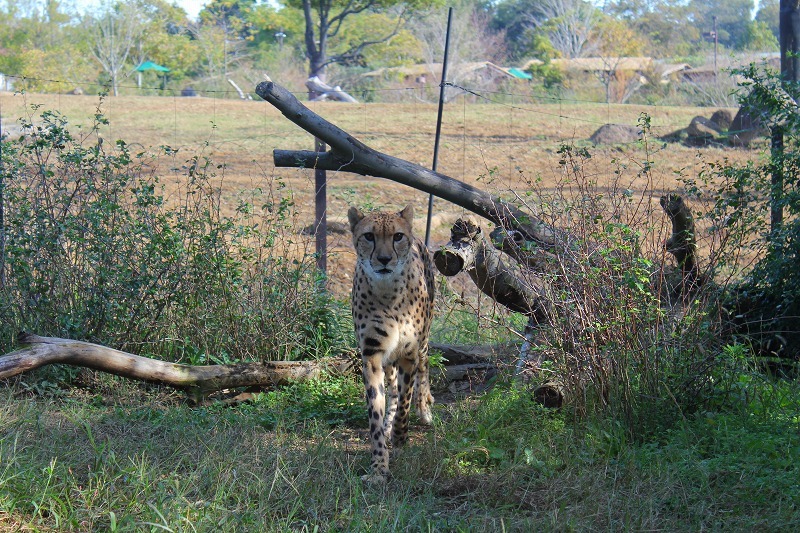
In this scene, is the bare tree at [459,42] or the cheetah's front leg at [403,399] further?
the bare tree at [459,42]

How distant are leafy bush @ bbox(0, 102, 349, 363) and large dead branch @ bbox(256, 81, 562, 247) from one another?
0.38 metres

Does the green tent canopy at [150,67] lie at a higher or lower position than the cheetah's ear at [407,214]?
higher

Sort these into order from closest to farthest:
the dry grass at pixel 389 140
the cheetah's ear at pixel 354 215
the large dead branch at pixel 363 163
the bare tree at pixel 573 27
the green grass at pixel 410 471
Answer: the green grass at pixel 410 471, the cheetah's ear at pixel 354 215, the large dead branch at pixel 363 163, the dry grass at pixel 389 140, the bare tree at pixel 573 27

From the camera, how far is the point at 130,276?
6266mm

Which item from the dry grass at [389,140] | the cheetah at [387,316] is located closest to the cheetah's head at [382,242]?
the cheetah at [387,316]

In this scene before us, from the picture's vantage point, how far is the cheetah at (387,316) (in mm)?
4992

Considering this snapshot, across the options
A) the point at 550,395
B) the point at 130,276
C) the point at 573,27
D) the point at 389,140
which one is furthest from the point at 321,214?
the point at 573,27

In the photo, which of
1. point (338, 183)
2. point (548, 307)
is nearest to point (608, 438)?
point (548, 307)

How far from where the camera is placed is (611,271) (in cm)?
484

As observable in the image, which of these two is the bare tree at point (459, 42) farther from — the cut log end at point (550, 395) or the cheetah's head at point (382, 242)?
the cut log end at point (550, 395)

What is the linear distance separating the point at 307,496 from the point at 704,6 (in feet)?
254

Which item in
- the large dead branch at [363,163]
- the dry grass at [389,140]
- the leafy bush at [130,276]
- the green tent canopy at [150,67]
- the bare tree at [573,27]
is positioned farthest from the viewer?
the bare tree at [573,27]

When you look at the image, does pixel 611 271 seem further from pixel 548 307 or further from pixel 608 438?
pixel 608 438

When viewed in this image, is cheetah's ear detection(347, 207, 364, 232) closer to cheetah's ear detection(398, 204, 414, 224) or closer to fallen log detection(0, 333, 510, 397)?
cheetah's ear detection(398, 204, 414, 224)
